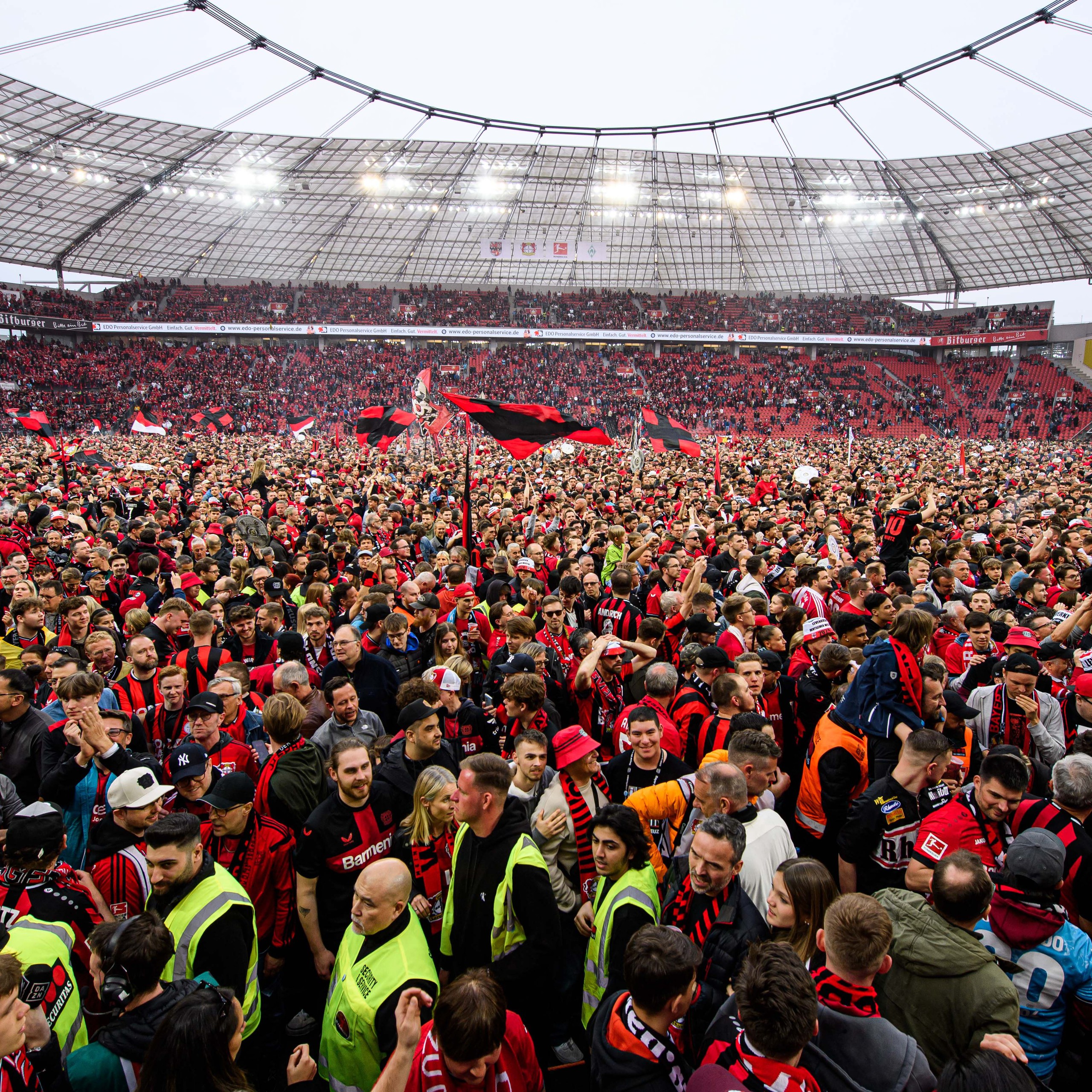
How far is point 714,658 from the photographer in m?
4.45

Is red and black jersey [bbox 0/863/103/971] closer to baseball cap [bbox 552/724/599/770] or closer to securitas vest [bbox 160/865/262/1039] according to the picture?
securitas vest [bbox 160/865/262/1039]

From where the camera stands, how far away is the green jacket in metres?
2.14

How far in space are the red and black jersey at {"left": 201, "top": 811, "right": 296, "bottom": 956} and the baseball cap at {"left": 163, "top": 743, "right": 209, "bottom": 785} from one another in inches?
10.6

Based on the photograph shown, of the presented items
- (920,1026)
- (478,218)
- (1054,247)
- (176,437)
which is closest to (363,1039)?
(920,1026)

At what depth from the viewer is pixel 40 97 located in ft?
103

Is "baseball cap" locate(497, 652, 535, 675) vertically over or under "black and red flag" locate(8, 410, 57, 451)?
over

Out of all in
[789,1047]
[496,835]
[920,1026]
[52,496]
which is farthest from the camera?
[52,496]

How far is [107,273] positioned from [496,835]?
57.1 meters

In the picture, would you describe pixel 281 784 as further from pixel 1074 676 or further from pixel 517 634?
pixel 1074 676

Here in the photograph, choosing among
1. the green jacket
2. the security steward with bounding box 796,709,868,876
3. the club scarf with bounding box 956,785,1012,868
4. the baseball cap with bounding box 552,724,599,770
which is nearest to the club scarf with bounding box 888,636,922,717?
the security steward with bounding box 796,709,868,876

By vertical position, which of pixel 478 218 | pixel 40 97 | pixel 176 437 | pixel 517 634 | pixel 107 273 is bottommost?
pixel 176 437

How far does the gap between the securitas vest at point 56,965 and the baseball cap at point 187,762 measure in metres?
0.89

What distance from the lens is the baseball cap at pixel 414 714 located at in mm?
3672

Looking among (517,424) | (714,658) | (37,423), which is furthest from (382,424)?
(714,658)
